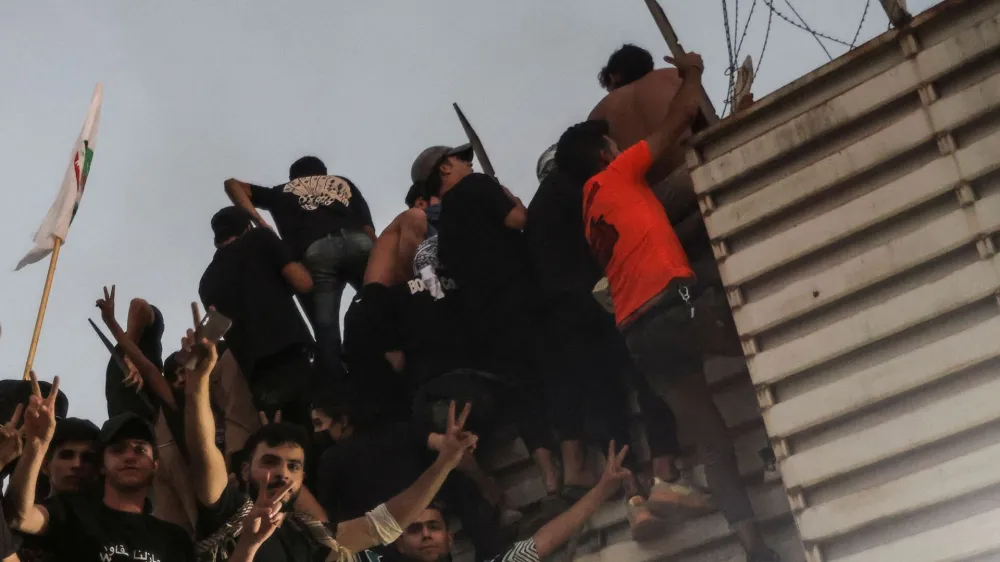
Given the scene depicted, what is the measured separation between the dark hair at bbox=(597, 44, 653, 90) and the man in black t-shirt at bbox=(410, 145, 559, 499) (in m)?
0.92

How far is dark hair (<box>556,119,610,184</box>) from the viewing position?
7953mm

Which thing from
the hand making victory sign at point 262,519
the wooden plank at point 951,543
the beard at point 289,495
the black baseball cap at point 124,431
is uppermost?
the black baseball cap at point 124,431

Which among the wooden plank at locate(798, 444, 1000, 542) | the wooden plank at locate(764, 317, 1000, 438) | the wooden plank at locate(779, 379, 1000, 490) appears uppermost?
the wooden plank at locate(764, 317, 1000, 438)

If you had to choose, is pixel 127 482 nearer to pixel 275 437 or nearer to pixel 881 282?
pixel 275 437

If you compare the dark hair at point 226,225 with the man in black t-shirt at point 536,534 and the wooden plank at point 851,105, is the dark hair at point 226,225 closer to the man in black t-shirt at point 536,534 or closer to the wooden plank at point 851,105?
the man in black t-shirt at point 536,534

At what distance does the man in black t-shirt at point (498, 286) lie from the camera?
7.97 meters

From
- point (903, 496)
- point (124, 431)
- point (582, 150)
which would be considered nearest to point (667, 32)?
point (582, 150)

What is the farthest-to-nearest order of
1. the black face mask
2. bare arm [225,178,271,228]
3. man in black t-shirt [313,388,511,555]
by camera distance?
bare arm [225,178,271,228] < the black face mask < man in black t-shirt [313,388,511,555]

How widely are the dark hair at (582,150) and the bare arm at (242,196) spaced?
2602 millimetres

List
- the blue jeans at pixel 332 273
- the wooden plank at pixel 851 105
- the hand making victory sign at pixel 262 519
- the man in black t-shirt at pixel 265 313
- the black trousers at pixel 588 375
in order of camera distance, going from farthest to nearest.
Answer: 1. the blue jeans at pixel 332 273
2. the man in black t-shirt at pixel 265 313
3. the black trousers at pixel 588 375
4. the wooden plank at pixel 851 105
5. the hand making victory sign at pixel 262 519

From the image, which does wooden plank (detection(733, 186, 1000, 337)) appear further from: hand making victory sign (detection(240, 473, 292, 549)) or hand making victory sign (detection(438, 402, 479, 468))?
hand making victory sign (detection(240, 473, 292, 549))

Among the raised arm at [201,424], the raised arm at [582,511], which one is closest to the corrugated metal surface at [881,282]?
the raised arm at [582,511]

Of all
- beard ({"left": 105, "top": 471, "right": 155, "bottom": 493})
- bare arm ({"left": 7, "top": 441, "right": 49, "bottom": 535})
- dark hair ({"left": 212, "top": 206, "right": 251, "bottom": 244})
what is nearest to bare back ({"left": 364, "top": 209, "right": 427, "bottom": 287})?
dark hair ({"left": 212, "top": 206, "right": 251, "bottom": 244})

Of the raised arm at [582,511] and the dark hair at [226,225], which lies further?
the dark hair at [226,225]
